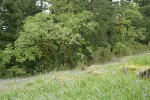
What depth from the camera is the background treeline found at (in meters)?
25.5

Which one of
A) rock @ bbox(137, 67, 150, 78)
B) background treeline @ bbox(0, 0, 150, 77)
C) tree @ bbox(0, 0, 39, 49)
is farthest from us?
tree @ bbox(0, 0, 39, 49)

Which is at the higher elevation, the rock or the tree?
the tree

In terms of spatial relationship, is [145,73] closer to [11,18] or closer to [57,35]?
[57,35]

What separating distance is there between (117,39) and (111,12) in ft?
11.2

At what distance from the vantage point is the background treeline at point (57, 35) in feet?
83.8

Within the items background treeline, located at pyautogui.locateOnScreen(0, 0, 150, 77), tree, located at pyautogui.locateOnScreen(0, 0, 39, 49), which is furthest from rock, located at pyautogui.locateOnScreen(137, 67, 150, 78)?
tree, located at pyautogui.locateOnScreen(0, 0, 39, 49)

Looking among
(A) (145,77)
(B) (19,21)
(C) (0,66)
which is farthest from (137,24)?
(A) (145,77)

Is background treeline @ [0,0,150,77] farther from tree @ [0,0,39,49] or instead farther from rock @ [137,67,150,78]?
rock @ [137,67,150,78]

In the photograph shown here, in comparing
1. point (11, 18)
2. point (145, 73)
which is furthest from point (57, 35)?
point (145, 73)

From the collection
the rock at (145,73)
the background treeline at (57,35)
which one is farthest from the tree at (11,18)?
the rock at (145,73)

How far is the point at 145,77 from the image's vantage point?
242 inches

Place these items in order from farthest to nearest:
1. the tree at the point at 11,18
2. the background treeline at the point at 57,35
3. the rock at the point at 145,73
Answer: the tree at the point at 11,18 < the background treeline at the point at 57,35 < the rock at the point at 145,73

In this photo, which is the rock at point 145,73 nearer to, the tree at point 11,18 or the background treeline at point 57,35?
the background treeline at point 57,35

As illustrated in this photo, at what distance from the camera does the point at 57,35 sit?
25500 millimetres
